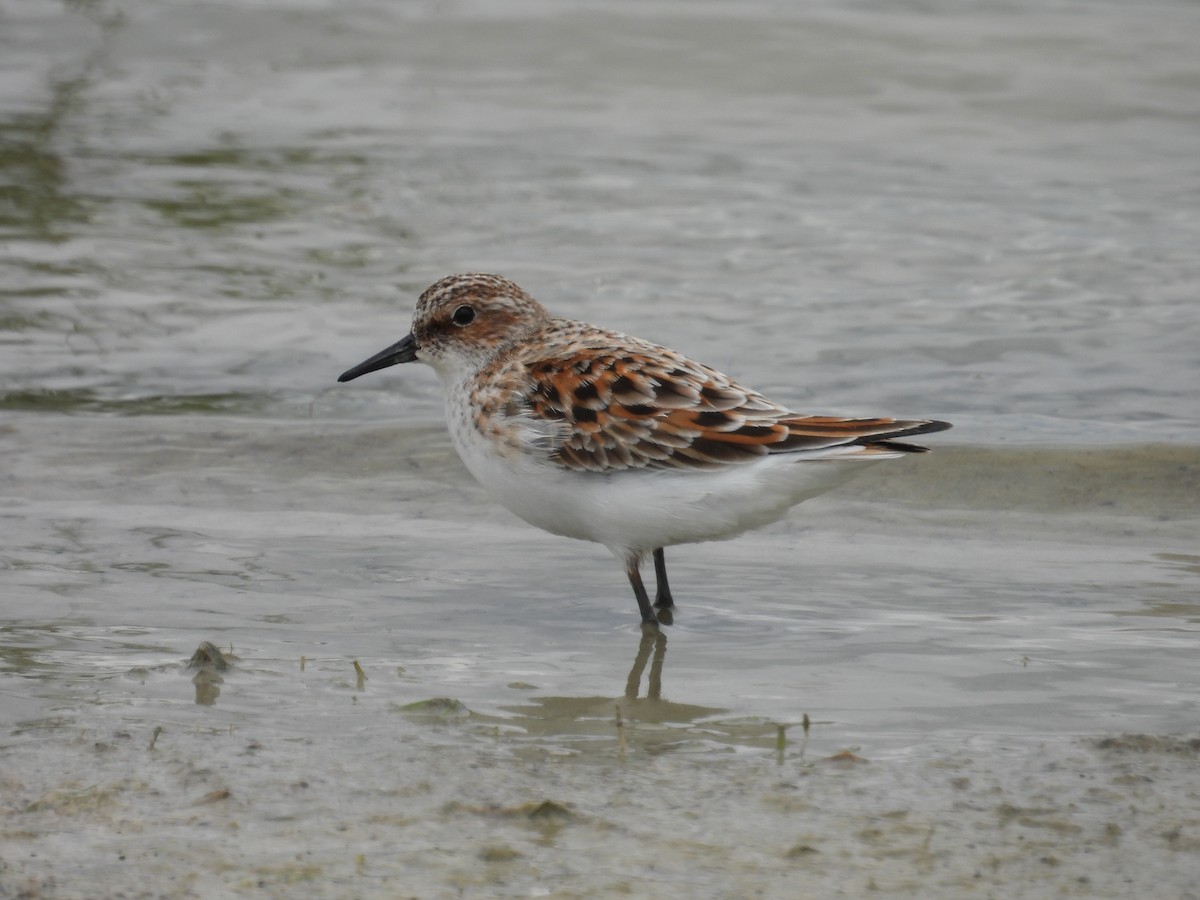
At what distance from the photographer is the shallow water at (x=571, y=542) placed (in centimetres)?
457

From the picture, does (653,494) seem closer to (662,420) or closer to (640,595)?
(662,420)

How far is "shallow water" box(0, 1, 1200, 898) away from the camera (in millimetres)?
4570

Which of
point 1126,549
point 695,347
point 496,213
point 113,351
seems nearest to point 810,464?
point 1126,549

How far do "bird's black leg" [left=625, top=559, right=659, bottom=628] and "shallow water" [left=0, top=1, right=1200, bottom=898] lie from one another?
0.13 meters

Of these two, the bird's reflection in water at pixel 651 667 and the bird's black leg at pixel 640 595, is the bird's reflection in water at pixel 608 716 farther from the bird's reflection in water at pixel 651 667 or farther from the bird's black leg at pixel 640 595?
the bird's black leg at pixel 640 595

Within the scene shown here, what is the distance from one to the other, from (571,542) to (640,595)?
1.55 meters

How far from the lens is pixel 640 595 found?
22.0 ft

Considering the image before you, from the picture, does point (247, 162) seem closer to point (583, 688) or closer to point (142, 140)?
point (142, 140)

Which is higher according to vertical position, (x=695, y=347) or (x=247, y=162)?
(x=247, y=162)

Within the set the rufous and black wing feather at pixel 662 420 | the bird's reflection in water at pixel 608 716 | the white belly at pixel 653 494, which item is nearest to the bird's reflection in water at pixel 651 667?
the bird's reflection in water at pixel 608 716

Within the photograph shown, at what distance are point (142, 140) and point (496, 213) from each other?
438cm

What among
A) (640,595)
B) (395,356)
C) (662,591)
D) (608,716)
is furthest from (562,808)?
(395,356)

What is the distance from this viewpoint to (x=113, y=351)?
11.2 m

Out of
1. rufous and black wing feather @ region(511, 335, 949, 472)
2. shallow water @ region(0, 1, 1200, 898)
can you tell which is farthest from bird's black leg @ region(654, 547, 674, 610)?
rufous and black wing feather @ region(511, 335, 949, 472)
